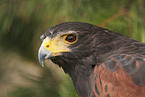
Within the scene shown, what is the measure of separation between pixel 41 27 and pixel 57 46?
1609 mm

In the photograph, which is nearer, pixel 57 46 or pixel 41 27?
pixel 57 46

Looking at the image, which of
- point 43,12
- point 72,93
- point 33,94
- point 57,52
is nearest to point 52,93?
point 33,94

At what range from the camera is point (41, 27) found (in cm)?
270

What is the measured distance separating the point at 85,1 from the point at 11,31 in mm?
1410

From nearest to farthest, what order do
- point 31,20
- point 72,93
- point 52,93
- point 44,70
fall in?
1. point 72,93
2. point 52,93
3. point 44,70
4. point 31,20

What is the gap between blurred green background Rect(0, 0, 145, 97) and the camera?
1849 mm

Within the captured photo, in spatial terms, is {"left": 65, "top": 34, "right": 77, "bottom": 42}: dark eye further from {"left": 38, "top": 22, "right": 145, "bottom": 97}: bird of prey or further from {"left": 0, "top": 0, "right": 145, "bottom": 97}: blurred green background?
{"left": 0, "top": 0, "right": 145, "bottom": 97}: blurred green background

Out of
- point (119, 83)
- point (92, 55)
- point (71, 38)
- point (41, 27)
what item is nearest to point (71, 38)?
point (71, 38)

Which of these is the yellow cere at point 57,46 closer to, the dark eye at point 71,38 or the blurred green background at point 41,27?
the dark eye at point 71,38

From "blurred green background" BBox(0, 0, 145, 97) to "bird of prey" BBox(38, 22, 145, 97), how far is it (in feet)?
2.06

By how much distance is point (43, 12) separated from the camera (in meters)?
2.42

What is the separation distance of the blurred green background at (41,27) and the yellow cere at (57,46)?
0.73 meters

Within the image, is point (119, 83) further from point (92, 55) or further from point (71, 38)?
point (71, 38)

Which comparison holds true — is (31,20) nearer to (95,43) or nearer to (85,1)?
(85,1)
